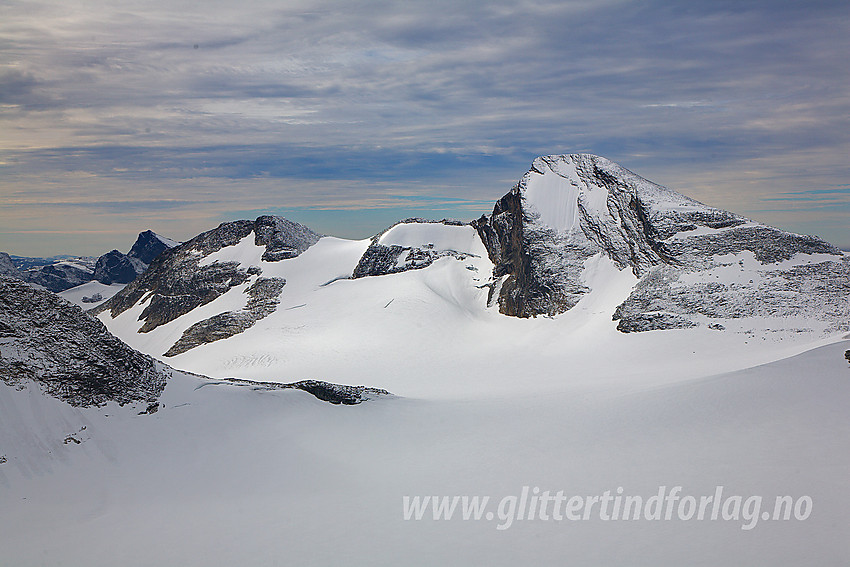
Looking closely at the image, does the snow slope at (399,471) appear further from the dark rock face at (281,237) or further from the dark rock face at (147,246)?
the dark rock face at (147,246)

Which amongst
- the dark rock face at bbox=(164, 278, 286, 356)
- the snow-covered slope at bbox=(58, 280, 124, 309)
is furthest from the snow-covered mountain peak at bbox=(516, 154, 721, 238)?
the snow-covered slope at bbox=(58, 280, 124, 309)

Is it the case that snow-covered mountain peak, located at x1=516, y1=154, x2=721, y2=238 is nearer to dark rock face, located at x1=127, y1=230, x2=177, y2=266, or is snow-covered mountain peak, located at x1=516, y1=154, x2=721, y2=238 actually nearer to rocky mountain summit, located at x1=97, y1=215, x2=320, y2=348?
Answer: rocky mountain summit, located at x1=97, y1=215, x2=320, y2=348

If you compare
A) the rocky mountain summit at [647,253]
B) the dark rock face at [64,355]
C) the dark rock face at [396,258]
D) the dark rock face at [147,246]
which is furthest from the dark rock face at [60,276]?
the dark rock face at [64,355]

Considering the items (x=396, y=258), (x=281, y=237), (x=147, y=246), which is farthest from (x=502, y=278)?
(x=147, y=246)

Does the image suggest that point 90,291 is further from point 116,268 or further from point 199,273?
point 199,273

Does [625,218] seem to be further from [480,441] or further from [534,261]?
[480,441]

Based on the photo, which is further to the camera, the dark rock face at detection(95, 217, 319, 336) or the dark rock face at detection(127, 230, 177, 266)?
the dark rock face at detection(127, 230, 177, 266)
